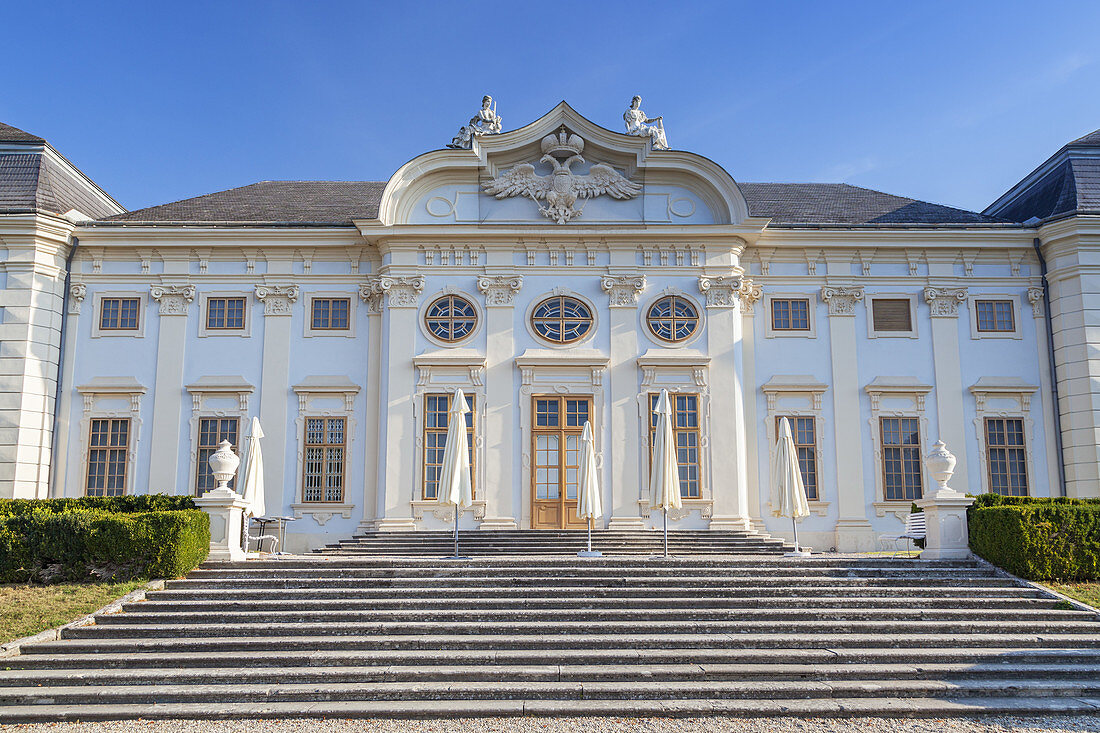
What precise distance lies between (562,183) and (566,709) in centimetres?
1419

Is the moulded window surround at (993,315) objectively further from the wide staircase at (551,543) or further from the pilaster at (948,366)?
the wide staircase at (551,543)

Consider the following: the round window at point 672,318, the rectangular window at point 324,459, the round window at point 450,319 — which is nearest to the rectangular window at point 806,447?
the round window at point 672,318

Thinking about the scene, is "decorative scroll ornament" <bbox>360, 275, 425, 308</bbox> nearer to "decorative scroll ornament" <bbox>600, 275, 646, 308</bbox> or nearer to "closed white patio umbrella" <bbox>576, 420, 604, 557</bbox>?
"decorative scroll ornament" <bbox>600, 275, 646, 308</bbox>

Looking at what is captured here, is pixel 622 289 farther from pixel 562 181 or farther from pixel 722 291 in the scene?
pixel 562 181

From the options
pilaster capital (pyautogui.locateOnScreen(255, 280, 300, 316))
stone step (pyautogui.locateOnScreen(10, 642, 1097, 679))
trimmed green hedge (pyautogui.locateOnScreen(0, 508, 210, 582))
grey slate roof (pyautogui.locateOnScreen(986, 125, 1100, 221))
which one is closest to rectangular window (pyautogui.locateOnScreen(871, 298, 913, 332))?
grey slate roof (pyautogui.locateOnScreen(986, 125, 1100, 221))

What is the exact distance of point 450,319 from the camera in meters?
21.2

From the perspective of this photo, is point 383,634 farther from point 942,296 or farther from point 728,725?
point 942,296

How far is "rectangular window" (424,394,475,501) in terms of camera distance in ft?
67.0

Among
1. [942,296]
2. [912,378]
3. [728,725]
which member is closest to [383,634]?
[728,725]

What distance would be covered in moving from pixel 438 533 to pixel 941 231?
13823 mm

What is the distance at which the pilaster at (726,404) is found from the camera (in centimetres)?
2020

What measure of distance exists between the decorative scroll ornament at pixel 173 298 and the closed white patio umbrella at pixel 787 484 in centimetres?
1402

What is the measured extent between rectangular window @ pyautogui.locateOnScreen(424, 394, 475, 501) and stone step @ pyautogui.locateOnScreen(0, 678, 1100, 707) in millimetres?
10033

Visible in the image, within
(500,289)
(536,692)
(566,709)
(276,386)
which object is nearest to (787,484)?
(500,289)
